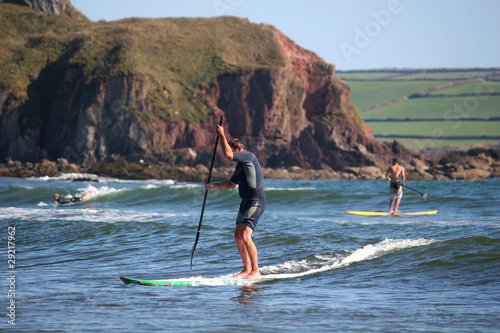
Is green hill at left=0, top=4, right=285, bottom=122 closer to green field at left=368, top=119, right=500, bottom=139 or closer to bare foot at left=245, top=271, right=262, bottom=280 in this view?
green field at left=368, top=119, right=500, bottom=139

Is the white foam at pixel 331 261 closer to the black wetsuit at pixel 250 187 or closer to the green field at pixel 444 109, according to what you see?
the black wetsuit at pixel 250 187

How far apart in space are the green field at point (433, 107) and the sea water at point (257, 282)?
330 feet

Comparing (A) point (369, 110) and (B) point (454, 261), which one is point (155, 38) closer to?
(A) point (369, 110)

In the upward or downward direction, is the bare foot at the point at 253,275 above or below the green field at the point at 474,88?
below

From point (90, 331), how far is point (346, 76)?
563 feet

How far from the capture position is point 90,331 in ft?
18.2

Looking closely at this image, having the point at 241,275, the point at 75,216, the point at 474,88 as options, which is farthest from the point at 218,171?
the point at 474,88

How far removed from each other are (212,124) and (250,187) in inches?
2897

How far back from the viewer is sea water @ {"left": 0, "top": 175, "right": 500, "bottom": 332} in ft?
19.7

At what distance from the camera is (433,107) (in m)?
133

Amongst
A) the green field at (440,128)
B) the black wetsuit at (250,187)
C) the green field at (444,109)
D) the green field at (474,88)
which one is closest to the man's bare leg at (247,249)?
the black wetsuit at (250,187)

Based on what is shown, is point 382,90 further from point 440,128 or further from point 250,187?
point 250,187

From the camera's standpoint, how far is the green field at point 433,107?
373 ft

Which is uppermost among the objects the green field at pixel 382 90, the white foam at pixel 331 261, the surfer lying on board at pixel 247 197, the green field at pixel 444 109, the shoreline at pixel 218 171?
the green field at pixel 382 90
